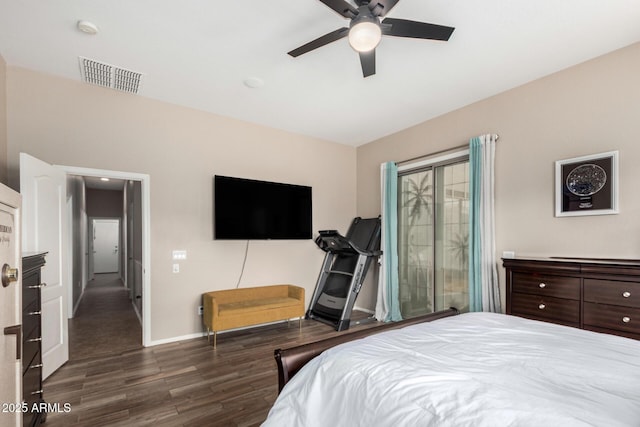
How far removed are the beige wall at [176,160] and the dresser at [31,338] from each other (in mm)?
1647

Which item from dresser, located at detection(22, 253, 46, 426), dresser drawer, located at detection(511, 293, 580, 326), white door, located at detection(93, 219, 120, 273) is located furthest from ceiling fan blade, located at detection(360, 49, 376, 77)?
white door, located at detection(93, 219, 120, 273)

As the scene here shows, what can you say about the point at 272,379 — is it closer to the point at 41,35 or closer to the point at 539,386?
the point at 539,386

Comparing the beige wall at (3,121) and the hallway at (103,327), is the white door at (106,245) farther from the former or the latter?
the beige wall at (3,121)

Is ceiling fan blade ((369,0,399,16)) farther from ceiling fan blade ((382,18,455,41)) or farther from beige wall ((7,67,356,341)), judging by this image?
beige wall ((7,67,356,341))

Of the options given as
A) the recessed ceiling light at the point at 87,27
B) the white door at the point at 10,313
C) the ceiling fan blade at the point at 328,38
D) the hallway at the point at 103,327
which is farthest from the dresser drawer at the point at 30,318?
the ceiling fan blade at the point at 328,38

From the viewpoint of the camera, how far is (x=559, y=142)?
121 inches

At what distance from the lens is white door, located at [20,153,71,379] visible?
9.27 ft

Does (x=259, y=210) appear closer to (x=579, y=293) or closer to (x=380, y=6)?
(x=380, y=6)

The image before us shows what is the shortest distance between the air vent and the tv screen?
136 centimetres

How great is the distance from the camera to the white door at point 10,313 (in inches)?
48.5

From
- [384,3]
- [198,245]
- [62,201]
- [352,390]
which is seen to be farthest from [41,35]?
[352,390]

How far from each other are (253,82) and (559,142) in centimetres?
313

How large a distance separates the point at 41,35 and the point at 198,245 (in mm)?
2506

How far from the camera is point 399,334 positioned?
1.83 meters
